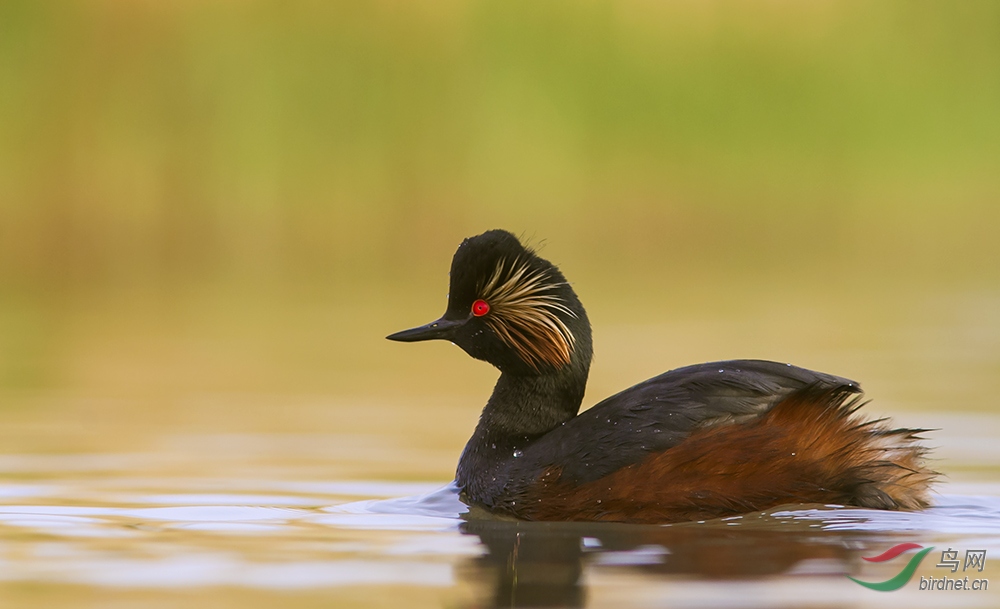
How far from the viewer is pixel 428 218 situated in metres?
22.1

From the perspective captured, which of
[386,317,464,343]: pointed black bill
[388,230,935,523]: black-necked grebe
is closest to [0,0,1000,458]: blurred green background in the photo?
[386,317,464,343]: pointed black bill

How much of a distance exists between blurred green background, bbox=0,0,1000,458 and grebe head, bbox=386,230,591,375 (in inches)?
207

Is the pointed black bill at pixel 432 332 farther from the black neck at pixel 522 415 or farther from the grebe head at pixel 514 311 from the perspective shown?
the black neck at pixel 522 415

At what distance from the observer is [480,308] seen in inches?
262

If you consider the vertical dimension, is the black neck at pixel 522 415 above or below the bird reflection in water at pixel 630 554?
above

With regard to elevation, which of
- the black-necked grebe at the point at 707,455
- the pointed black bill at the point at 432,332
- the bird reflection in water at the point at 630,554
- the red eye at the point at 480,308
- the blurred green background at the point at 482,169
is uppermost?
the blurred green background at the point at 482,169

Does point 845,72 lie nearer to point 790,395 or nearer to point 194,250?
point 194,250

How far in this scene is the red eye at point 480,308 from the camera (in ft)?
21.8

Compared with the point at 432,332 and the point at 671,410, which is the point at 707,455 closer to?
the point at 671,410

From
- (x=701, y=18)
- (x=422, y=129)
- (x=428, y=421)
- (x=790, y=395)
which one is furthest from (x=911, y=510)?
(x=701, y=18)

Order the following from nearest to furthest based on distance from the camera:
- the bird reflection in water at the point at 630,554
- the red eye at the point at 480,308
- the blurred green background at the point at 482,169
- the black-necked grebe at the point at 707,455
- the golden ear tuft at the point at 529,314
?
the bird reflection in water at the point at 630,554 → the black-necked grebe at the point at 707,455 → the golden ear tuft at the point at 529,314 → the red eye at the point at 480,308 → the blurred green background at the point at 482,169

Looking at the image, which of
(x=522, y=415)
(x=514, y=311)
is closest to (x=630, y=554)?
(x=522, y=415)

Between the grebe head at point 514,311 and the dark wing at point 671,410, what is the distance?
0.49 meters

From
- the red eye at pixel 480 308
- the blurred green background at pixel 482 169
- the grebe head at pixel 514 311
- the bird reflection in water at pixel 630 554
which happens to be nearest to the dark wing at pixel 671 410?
the bird reflection in water at pixel 630 554
